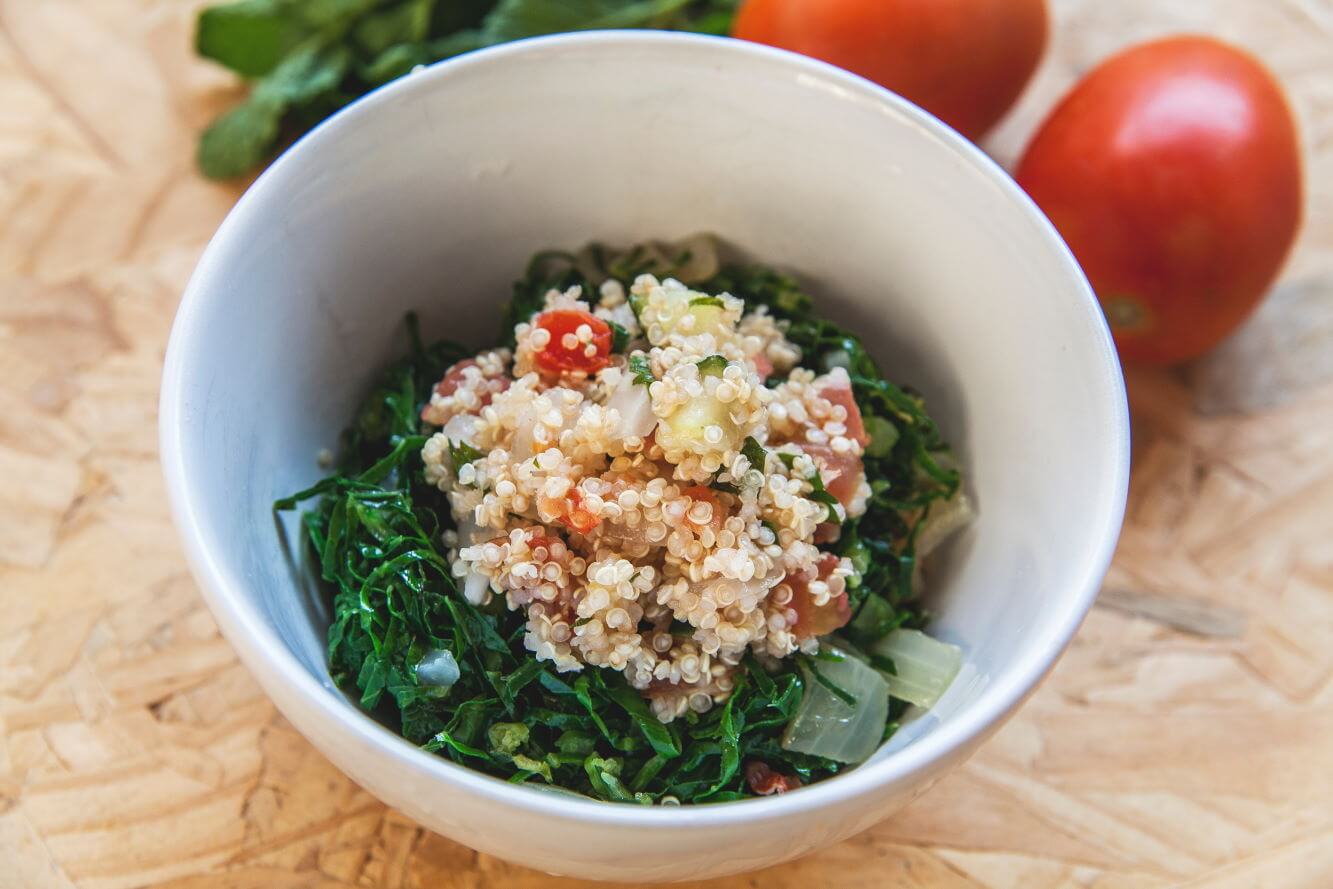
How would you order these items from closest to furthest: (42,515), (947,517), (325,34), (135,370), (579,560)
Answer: (579,560), (947,517), (42,515), (135,370), (325,34)

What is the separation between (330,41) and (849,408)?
67.3 inches

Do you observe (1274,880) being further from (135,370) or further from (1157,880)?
(135,370)

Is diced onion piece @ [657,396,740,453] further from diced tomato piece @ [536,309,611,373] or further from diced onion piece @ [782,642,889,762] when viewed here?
diced onion piece @ [782,642,889,762]

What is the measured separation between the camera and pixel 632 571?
5.56 ft

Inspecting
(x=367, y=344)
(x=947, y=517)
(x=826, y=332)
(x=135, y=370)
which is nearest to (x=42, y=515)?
(x=135, y=370)

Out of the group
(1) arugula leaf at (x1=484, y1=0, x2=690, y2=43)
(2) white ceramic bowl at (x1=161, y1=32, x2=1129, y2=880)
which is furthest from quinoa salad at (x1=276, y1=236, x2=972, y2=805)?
(1) arugula leaf at (x1=484, y1=0, x2=690, y2=43)

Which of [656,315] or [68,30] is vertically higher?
[656,315]

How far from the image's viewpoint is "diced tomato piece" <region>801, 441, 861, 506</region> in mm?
1882

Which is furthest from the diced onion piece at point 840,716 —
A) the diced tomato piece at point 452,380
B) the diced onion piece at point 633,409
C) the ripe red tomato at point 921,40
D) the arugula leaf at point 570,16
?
the arugula leaf at point 570,16

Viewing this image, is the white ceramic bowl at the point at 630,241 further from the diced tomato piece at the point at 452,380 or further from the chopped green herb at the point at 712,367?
the chopped green herb at the point at 712,367

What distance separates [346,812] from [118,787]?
0.39 metres

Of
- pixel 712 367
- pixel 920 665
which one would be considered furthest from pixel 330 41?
pixel 920 665

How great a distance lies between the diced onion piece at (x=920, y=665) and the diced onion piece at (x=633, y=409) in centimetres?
56

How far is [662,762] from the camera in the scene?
5.74 ft
